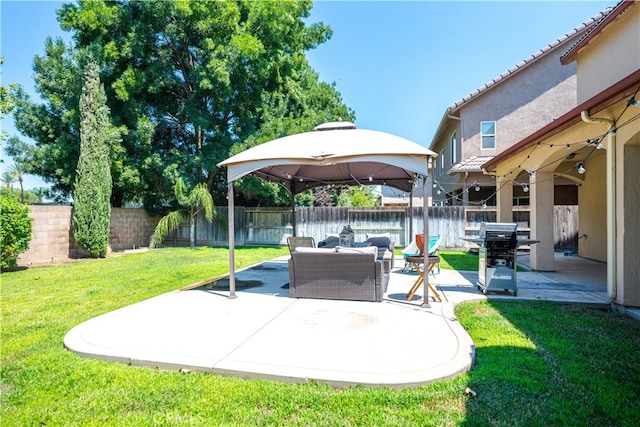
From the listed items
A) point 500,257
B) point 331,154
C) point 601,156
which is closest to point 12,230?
point 331,154

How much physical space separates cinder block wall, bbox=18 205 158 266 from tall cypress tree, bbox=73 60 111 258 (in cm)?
47

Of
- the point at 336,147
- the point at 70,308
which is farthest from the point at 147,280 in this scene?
the point at 336,147

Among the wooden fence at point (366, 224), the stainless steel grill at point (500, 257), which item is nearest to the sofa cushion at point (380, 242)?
the wooden fence at point (366, 224)

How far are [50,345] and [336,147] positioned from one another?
14.8ft

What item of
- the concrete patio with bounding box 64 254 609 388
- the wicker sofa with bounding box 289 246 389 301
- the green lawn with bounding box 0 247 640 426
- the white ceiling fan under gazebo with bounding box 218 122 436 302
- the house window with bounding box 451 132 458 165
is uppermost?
the house window with bounding box 451 132 458 165

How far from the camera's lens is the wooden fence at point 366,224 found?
44.0 feet

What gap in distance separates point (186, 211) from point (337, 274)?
1216cm

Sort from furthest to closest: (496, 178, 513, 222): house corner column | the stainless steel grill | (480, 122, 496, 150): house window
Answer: (480, 122, 496, 150): house window, (496, 178, 513, 222): house corner column, the stainless steel grill

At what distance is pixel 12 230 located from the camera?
356 inches

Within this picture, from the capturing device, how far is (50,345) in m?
3.97

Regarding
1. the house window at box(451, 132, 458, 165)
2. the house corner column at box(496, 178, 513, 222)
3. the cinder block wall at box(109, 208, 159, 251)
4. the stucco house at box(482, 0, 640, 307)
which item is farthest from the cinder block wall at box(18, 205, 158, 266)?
the house window at box(451, 132, 458, 165)

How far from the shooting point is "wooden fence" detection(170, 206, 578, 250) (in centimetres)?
1340

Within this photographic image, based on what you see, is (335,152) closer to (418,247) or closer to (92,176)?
(418,247)

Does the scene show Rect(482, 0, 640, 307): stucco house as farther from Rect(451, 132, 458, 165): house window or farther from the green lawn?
Rect(451, 132, 458, 165): house window
